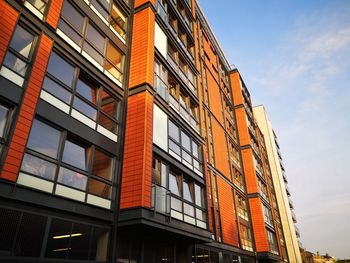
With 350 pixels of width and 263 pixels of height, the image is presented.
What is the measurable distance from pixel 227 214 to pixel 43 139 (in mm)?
19077

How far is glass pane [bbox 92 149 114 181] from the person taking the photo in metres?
12.5

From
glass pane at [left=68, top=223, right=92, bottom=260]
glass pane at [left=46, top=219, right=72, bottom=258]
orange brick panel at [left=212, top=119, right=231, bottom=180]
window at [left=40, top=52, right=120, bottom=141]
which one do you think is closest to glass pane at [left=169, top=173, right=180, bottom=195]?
window at [left=40, top=52, right=120, bottom=141]

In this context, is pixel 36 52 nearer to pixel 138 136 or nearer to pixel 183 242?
pixel 138 136

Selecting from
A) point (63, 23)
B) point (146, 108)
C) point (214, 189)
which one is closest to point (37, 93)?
point (63, 23)

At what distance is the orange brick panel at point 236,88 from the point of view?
127 ft

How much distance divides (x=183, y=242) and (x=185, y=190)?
2793 mm

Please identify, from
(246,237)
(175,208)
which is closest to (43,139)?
(175,208)

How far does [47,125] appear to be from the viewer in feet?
34.9

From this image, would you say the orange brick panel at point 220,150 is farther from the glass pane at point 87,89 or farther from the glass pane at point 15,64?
the glass pane at point 15,64

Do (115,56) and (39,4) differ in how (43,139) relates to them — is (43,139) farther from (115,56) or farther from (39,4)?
(115,56)

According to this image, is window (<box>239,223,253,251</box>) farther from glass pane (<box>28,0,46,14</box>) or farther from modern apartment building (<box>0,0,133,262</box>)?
glass pane (<box>28,0,46,14</box>)

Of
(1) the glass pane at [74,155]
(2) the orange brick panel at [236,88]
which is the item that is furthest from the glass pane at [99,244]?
(2) the orange brick panel at [236,88]

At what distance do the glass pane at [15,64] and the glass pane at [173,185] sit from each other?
27.3ft

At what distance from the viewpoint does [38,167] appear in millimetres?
9711
